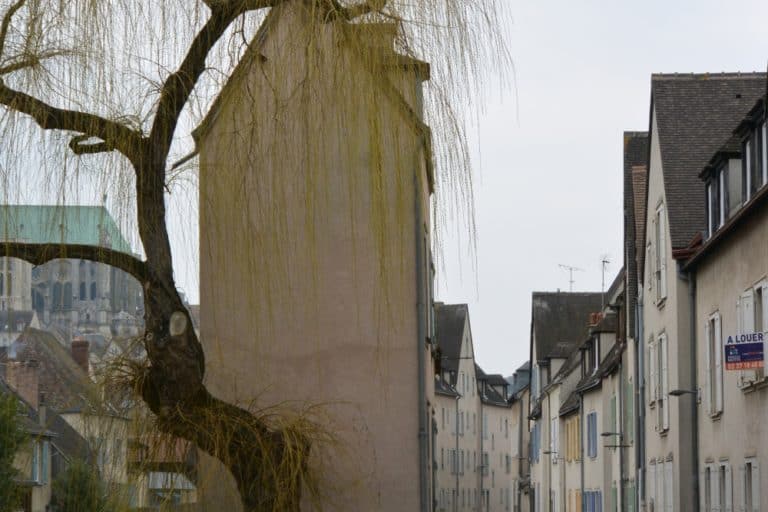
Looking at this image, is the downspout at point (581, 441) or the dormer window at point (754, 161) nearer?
the dormer window at point (754, 161)

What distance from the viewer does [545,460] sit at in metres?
66.1

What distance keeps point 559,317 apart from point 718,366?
46.7 metres

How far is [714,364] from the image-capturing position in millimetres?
27359

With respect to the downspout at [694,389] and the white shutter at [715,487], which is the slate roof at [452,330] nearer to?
the downspout at [694,389]

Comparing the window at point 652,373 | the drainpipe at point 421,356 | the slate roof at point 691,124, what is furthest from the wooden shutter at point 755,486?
the window at point 652,373

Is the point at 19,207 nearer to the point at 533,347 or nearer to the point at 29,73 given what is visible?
the point at 29,73

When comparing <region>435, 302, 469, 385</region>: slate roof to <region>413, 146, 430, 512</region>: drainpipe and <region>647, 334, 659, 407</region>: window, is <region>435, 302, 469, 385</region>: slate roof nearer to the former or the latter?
<region>647, 334, 659, 407</region>: window

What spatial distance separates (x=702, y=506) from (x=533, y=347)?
146ft

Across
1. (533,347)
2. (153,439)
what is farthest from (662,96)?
(533,347)

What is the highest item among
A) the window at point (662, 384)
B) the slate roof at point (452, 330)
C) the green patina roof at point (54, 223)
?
the slate roof at point (452, 330)

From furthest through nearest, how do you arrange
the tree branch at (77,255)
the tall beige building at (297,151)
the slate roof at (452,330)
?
the slate roof at (452,330) < the tree branch at (77,255) < the tall beige building at (297,151)

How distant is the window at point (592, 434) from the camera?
156 ft

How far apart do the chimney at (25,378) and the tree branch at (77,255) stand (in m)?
66.6

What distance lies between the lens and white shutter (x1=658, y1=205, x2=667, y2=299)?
31656 millimetres
